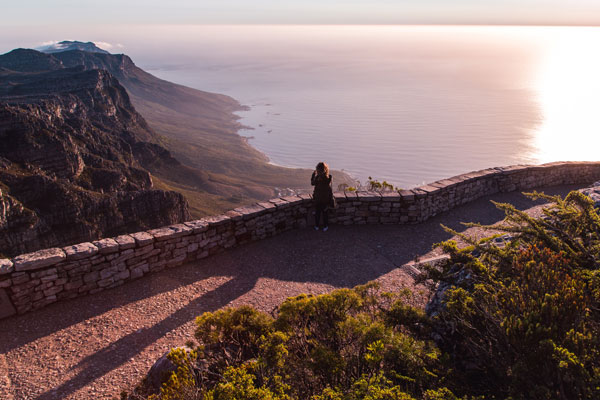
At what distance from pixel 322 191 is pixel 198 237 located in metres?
2.83

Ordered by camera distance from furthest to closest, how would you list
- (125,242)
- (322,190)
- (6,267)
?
(322,190) < (125,242) < (6,267)

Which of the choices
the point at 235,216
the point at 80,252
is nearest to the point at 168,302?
the point at 80,252

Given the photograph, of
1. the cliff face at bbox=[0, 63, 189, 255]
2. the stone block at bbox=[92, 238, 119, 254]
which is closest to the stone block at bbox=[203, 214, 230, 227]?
the stone block at bbox=[92, 238, 119, 254]

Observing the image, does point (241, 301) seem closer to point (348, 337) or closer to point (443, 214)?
point (348, 337)

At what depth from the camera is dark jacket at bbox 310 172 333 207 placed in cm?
827

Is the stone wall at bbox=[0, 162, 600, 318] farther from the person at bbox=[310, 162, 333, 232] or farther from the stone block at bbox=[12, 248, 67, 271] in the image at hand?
the person at bbox=[310, 162, 333, 232]

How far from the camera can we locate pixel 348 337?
175 inches

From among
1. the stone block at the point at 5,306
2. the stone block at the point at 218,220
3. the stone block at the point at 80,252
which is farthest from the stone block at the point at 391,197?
the stone block at the point at 5,306

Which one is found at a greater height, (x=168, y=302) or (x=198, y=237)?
(x=198, y=237)

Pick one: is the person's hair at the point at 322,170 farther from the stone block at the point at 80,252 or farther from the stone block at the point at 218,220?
the stone block at the point at 80,252

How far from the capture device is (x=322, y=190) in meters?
8.43

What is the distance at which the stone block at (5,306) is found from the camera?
5555 mm

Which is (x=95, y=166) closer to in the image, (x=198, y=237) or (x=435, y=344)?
(x=198, y=237)

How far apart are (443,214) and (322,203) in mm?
3686
